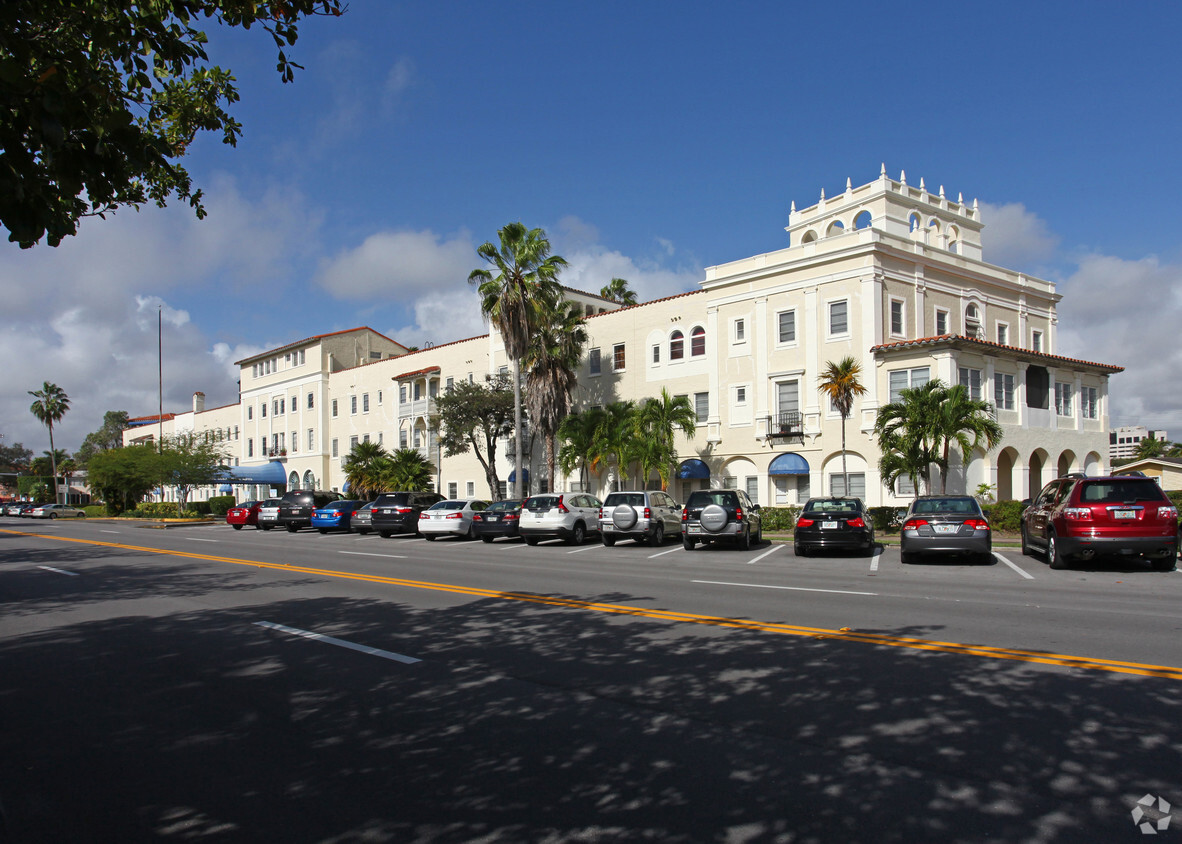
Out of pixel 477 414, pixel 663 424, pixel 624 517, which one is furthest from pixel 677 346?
pixel 624 517

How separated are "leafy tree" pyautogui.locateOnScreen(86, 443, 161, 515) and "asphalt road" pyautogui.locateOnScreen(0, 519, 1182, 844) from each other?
41.1 m

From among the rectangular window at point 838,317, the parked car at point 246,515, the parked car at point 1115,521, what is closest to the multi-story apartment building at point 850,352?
the rectangular window at point 838,317

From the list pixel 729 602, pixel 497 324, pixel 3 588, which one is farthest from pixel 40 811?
pixel 497 324

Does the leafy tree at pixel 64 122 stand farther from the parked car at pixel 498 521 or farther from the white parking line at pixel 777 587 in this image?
the parked car at pixel 498 521

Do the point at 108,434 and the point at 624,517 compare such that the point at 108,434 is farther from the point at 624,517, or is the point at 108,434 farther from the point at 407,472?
the point at 624,517

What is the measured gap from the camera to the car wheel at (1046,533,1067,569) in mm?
15656

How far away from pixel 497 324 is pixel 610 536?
14.7 m

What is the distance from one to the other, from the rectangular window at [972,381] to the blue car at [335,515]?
24617 mm

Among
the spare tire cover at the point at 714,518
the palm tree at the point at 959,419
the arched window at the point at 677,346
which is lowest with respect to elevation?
the spare tire cover at the point at 714,518

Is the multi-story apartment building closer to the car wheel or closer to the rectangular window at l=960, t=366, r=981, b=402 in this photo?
the rectangular window at l=960, t=366, r=981, b=402

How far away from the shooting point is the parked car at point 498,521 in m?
26.8

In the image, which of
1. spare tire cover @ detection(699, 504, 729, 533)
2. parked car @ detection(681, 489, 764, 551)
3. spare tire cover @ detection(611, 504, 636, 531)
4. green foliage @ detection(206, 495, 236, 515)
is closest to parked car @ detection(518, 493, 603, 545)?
spare tire cover @ detection(611, 504, 636, 531)

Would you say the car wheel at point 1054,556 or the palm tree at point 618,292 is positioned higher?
the palm tree at point 618,292

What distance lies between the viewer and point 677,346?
39.0 meters
